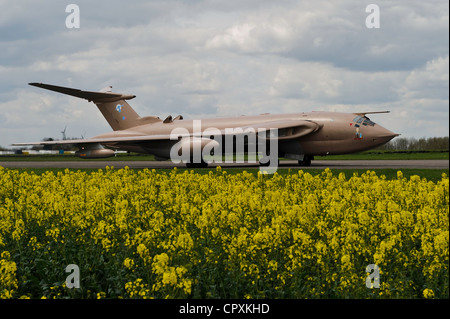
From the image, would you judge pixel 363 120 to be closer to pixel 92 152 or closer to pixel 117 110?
pixel 92 152

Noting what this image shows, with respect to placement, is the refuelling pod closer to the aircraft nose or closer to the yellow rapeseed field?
the aircraft nose

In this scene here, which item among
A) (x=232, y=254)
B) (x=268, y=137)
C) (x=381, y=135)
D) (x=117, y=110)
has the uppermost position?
(x=117, y=110)

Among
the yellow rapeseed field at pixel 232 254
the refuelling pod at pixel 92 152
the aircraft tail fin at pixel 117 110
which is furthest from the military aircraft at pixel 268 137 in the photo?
the yellow rapeseed field at pixel 232 254

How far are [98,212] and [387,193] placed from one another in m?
6.15

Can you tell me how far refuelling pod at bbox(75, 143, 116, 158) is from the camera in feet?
105

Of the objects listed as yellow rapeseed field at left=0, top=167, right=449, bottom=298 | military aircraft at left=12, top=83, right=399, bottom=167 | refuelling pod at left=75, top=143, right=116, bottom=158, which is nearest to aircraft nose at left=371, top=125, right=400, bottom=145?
military aircraft at left=12, top=83, right=399, bottom=167

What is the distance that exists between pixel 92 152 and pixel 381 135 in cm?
1820

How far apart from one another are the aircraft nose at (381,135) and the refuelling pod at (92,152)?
53.3 ft

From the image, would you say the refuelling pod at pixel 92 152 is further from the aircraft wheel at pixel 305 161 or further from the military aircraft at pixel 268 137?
the aircraft wheel at pixel 305 161

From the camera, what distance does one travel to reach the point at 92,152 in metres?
32.6

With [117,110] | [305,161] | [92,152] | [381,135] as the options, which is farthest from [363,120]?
[117,110]

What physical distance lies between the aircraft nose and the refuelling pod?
53.3ft

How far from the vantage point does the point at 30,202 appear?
30.8 ft
